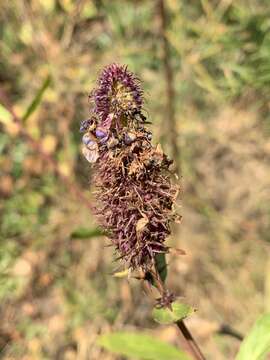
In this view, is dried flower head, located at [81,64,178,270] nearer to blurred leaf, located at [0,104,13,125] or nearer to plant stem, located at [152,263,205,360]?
plant stem, located at [152,263,205,360]

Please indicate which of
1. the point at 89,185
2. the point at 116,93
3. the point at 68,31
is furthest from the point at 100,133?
the point at 68,31

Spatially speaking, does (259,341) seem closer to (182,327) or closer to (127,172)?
(182,327)

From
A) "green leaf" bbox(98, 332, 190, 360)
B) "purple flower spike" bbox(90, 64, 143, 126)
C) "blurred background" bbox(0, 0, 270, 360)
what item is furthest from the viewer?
"blurred background" bbox(0, 0, 270, 360)

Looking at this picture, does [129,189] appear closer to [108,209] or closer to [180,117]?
[108,209]

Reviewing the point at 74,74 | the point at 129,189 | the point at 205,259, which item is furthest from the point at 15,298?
the point at 129,189

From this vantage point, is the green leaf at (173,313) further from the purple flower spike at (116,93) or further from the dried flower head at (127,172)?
the purple flower spike at (116,93)

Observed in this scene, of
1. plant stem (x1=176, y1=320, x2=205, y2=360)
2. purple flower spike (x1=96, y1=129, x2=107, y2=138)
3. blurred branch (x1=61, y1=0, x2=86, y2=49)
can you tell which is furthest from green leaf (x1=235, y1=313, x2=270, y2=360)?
blurred branch (x1=61, y1=0, x2=86, y2=49)
